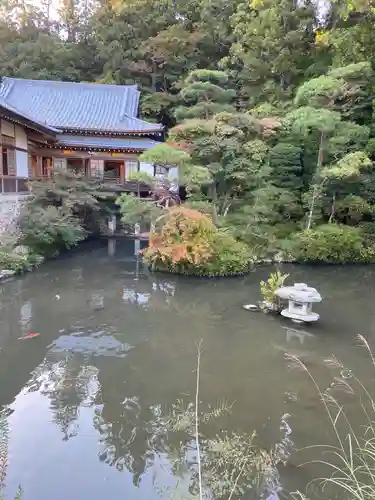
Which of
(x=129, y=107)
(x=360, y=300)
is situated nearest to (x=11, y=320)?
(x=360, y=300)

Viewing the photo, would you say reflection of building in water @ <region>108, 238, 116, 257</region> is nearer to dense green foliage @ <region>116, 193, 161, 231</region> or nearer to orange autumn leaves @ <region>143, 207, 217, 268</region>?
dense green foliage @ <region>116, 193, 161, 231</region>

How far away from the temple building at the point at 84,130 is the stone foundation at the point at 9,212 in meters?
2.04

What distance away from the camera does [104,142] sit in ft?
59.3

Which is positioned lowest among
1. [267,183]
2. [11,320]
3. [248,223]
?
[11,320]

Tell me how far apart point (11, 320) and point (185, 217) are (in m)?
4.98

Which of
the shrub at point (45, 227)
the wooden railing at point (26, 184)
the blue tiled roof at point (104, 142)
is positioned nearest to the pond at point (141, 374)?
the shrub at point (45, 227)

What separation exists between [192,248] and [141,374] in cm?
541

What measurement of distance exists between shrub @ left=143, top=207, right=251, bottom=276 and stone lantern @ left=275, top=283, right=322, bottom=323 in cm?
329

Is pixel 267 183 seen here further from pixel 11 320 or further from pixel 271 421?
pixel 271 421

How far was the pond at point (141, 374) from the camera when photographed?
3838mm

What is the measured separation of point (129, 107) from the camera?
1947 centimetres

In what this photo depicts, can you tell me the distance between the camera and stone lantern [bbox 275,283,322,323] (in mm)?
7659

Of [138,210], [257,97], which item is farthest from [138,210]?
[257,97]

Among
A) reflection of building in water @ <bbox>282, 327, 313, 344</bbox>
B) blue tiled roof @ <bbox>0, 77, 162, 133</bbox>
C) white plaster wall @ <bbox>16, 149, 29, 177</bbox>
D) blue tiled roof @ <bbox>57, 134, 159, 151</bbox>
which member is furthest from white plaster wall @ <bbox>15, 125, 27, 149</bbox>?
reflection of building in water @ <bbox>282, 327, 313, 344</bbox>
